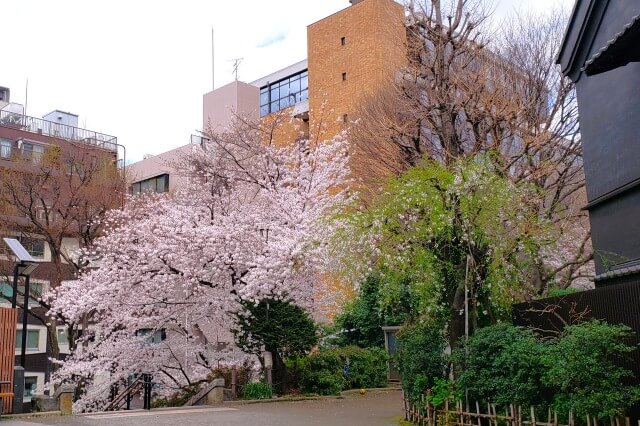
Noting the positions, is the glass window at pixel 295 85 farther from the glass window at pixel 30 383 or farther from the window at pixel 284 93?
the glass window at pixel 30 383

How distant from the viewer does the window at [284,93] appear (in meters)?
43.3

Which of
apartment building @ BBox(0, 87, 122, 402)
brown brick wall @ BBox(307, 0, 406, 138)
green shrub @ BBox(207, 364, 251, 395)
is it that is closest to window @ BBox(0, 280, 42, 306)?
apartment building @ BBox(0, 87, 122, 402)

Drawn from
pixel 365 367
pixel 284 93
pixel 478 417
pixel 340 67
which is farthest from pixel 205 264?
pixel 284 93


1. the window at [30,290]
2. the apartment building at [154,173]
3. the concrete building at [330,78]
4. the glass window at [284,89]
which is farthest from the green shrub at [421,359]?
the glass window at [284,89]

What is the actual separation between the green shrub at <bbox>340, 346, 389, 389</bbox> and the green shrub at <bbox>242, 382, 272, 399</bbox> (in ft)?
15.4

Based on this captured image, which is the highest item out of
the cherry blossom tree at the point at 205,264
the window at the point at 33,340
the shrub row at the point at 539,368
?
the cherry blossom tree at the point at 205,264

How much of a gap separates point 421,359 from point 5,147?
126 ft

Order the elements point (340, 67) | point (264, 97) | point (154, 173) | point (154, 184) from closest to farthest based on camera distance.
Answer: point (340, 67) < point (264, 97) < point (154, 184) < point (154, 173)

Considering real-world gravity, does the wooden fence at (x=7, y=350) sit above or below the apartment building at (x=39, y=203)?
below

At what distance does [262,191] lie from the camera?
934 inches

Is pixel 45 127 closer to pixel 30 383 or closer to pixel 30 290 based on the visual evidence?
pixel 30 383

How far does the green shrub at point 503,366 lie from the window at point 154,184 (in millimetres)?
37095

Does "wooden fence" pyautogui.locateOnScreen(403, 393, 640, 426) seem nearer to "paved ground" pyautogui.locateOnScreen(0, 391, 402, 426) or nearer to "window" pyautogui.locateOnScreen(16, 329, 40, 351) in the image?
"paved ground" pyautogui.locateOnScreen(0, 391, 402, 426)

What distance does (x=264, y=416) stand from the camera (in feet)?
50.6
